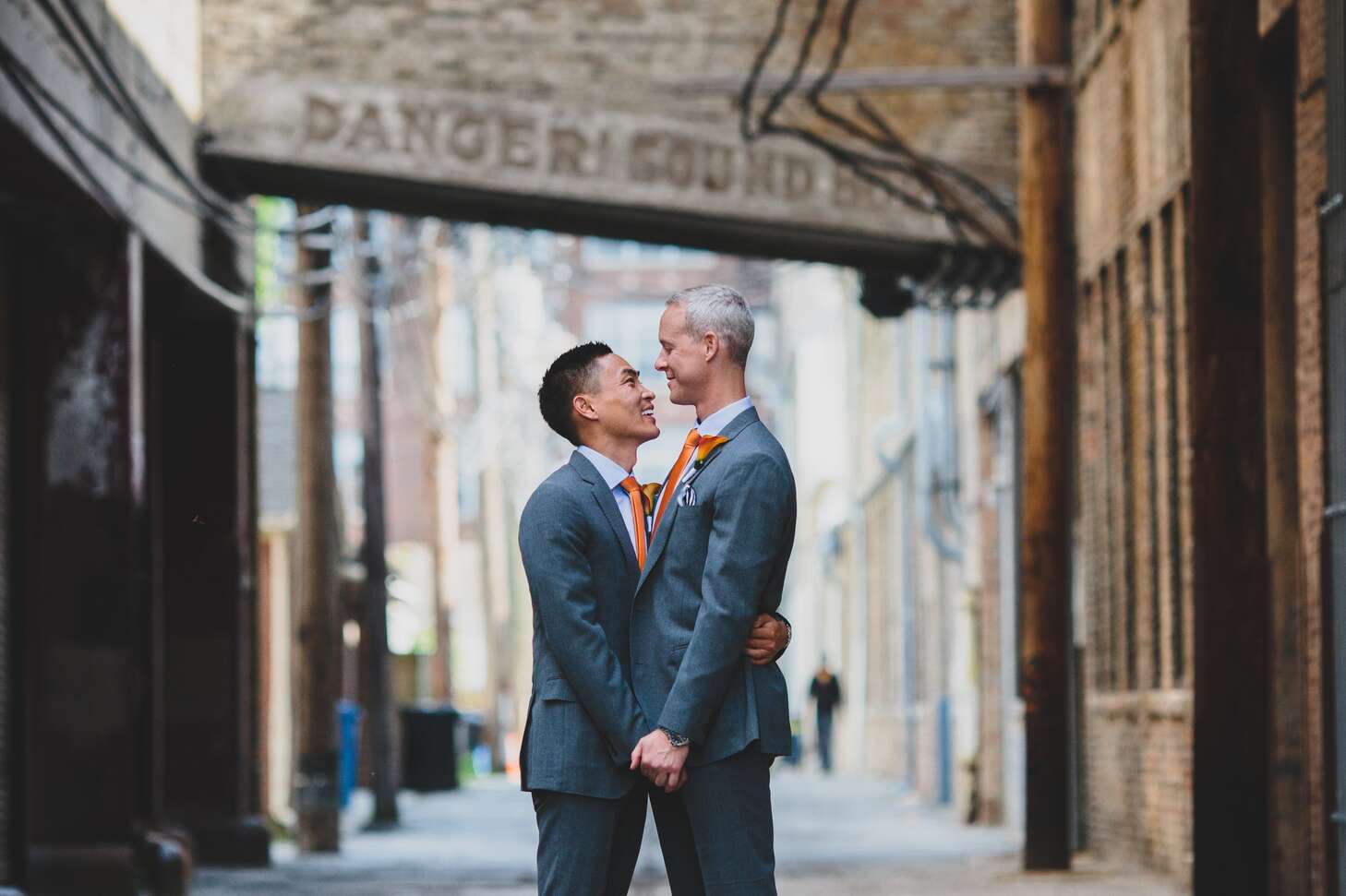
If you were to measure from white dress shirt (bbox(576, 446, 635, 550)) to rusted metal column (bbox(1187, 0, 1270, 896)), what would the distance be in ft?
12.9

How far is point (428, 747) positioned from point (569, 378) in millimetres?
29855

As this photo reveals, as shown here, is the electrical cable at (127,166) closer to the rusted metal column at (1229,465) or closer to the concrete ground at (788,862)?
the concrete ground at (788,862)

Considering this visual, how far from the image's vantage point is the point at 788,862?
1895cm

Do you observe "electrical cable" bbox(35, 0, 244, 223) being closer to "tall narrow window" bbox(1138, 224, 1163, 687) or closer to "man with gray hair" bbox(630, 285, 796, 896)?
"tall narrow window" bbox(1138, 224, 1163, 687)

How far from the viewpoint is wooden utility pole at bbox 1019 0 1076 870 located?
54.2 feet

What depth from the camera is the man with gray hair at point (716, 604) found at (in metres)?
6.15

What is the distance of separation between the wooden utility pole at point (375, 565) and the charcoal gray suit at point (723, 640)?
1935cm

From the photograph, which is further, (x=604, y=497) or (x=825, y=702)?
(x=825, y=702)

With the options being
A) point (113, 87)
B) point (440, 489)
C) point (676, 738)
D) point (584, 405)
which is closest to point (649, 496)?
point (584, 405)

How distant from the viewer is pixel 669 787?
617 cm

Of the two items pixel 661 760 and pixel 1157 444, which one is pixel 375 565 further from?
pixel 661 760

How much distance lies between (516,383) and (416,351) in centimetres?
499

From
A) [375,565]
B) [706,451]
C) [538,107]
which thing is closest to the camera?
[706,451]

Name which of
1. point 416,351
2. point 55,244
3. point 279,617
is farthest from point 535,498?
point 416,351
